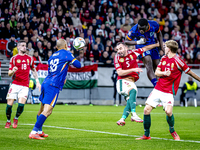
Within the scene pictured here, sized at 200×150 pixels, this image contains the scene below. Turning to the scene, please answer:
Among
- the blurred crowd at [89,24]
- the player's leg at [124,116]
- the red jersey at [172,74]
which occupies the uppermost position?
the blurred crowd at [89,24]

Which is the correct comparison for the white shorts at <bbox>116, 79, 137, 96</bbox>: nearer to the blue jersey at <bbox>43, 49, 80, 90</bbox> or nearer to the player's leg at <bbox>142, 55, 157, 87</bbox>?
the player's leg at <bbox>142, 55, 157, 87</bbox>

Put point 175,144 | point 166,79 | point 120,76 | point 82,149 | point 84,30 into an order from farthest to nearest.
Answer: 1. point 84,30
2. point 120,76
3. point 166,79
4. point 175,144
5. point 82,149

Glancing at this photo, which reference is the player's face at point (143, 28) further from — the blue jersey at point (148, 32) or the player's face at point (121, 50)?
the player's face at point (121, 50)

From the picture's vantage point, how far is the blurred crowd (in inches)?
760

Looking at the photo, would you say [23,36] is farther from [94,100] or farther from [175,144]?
[175,144]


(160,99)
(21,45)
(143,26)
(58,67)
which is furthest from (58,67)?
(143,26)

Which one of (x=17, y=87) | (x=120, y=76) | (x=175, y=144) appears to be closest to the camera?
(x=175, y=144)

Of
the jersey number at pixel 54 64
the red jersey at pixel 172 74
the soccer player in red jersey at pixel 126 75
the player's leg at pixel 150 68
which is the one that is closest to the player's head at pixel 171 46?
the red jersey at pixel 172 74

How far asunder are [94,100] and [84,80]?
1.34 metres

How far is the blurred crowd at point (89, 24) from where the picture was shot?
63.4 feet

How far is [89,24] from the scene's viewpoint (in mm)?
21531

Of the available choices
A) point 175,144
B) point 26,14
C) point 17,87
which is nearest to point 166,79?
point 175,144

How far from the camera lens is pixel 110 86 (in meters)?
19.8

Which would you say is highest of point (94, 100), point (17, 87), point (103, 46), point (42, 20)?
point (42, 20)
